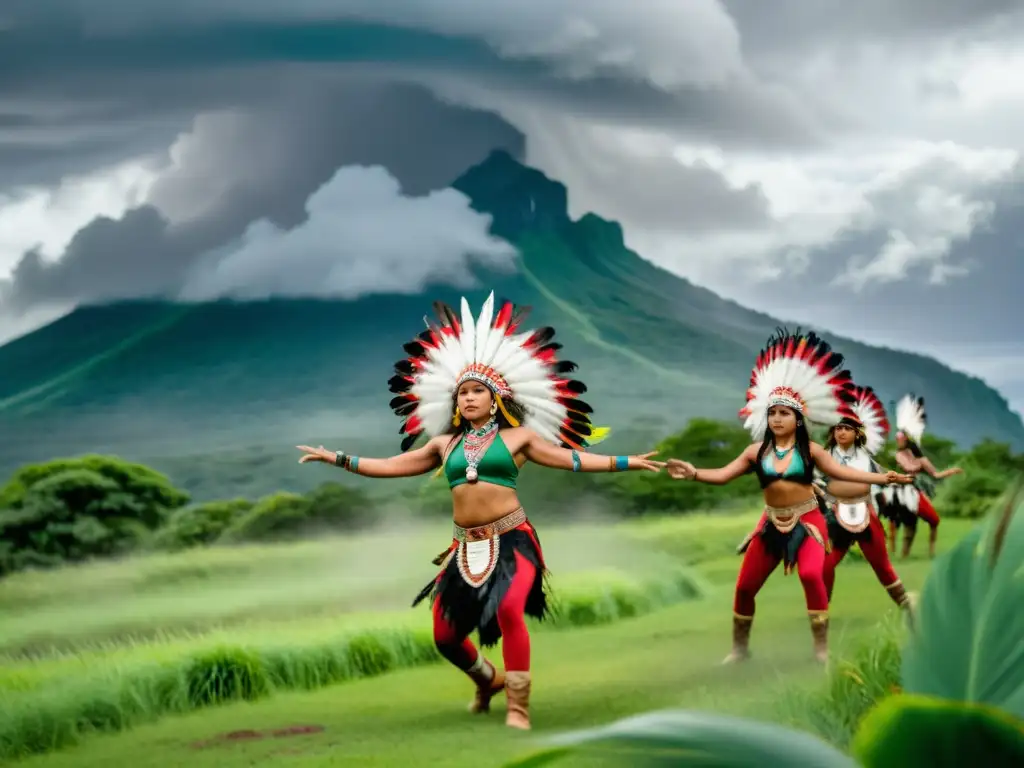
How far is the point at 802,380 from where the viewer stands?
7.05 metres

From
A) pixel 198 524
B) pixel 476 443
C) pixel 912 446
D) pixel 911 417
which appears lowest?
→ pixel 198 524

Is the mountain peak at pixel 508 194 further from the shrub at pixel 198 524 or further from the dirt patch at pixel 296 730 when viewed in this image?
the dirt patch at pixel 296 730

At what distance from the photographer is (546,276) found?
3331 centimetres

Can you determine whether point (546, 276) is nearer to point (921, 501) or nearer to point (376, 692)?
point (921, 501)

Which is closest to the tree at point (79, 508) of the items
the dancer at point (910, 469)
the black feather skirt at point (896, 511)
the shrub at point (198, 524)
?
the shrub at point (198, 524)

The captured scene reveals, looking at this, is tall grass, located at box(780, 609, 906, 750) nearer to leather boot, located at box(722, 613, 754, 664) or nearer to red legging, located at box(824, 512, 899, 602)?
leather boot, located at box(722, 613, 754, 664)

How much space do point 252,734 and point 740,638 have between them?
8.82ft

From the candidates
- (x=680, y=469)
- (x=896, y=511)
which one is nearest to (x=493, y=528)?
(x=680, y=469)

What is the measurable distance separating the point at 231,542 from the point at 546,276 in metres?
14.4

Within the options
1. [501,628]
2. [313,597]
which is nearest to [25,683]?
[501,628]

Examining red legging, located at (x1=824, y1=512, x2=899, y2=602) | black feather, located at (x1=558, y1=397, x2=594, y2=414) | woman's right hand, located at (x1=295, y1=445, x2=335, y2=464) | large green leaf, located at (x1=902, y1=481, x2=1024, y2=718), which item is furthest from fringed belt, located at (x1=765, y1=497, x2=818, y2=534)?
large green leaf, located at (x1=902, y1=481, x2=1024, y2=718)

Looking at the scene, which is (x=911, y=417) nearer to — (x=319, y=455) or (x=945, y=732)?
(x=319, y=455)

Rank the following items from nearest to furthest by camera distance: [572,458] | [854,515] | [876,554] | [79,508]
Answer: [572,458] < [876,554] < [854,515] < [79,508]

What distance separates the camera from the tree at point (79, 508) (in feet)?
67.8
